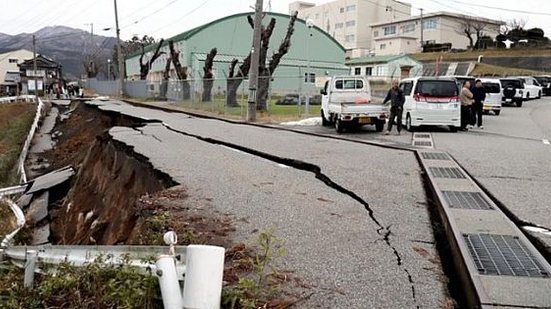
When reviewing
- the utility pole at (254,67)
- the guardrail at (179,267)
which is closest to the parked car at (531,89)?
the utility pole at (254,67)

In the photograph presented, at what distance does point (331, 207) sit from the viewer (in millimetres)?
6824

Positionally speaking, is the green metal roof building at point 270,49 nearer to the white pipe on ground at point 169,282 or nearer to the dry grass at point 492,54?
the dry grass at point 492,54

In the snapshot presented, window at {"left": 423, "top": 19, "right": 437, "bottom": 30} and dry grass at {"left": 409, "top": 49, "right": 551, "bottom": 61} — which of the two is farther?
window at {"left": 423, "top": 19, "right": 437, "bottom": 30}

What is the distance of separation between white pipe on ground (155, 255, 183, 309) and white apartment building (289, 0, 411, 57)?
92562 mm

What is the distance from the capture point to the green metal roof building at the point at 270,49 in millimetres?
55188

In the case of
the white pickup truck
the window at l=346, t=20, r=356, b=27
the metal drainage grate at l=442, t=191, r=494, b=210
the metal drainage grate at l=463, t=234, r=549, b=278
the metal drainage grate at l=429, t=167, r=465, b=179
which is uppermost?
the window at l=346, t=20, r=356, b=27

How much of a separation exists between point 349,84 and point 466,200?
538 inches

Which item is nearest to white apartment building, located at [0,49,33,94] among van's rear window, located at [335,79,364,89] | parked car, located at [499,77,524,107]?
parked car, located at [499,77,524,107]

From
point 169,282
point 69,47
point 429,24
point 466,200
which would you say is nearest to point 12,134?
point 466,200

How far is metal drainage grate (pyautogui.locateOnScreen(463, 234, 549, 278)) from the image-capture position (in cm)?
458

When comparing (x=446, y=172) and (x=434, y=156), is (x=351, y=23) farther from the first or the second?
(x=446, y=172)

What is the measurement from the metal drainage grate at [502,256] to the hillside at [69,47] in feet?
335

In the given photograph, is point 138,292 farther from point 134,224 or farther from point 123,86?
point 123,86

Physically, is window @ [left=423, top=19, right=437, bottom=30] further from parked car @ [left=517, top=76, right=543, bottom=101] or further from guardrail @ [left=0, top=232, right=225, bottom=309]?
guardrail @ [left=0, top=232, right=225, bottom=309]
